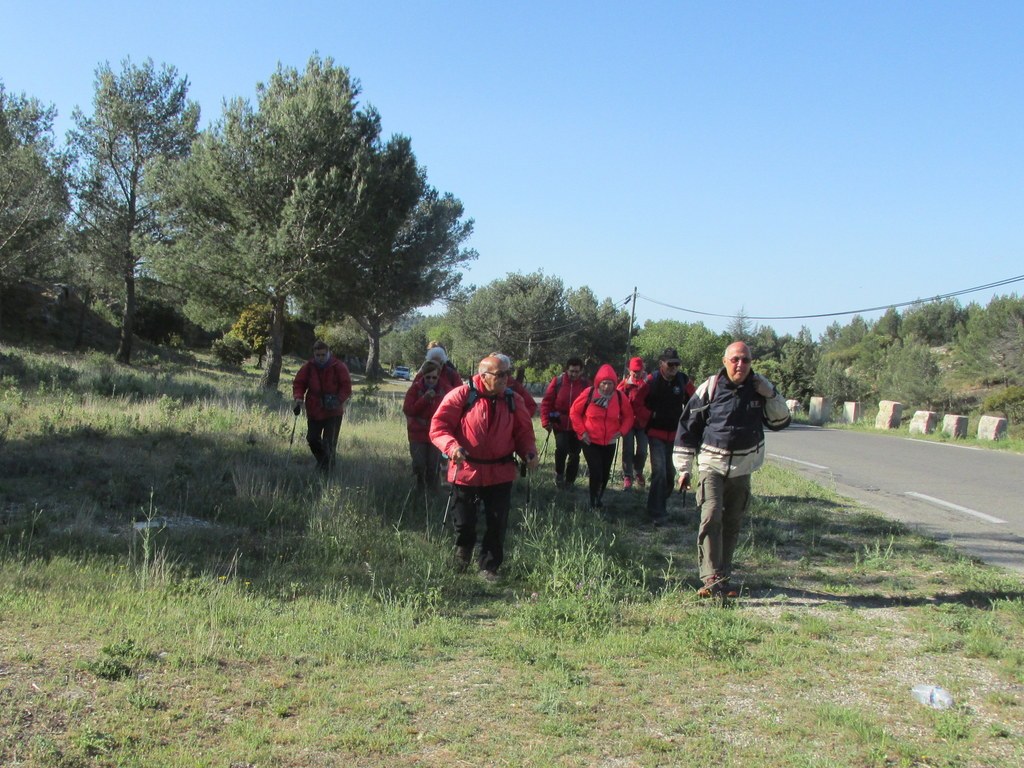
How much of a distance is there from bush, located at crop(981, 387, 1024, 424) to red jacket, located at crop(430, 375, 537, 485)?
31448mm

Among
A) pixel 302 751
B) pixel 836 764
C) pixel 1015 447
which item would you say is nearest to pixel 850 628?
pixel 836 764

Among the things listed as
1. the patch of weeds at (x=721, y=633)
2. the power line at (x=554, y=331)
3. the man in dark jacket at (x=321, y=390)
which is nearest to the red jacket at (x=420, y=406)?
the man in dark jacket at (x=321, y=390)

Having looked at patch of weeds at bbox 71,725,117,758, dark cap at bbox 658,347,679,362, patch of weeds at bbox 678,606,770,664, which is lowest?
patch of weeds at bbox 71,725,117,758

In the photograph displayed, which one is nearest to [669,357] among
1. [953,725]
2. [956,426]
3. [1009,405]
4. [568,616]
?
[568,616]

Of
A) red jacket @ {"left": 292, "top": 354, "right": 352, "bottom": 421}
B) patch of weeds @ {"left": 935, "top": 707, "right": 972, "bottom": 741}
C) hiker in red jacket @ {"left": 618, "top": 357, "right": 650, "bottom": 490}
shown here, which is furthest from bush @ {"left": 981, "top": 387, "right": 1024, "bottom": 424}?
patch of weeds @ {"left": 935, "top": 707, "right": 972, "bottom": 741}

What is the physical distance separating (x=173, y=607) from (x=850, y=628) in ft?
13.7

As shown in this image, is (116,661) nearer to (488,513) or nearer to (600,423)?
(488,513)

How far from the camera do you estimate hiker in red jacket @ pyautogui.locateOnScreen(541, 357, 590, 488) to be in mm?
10172

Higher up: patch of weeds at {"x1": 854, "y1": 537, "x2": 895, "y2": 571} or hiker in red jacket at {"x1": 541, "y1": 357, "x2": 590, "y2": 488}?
hiker in red jacket at {"x1": 541, "y1": 357, "x2": 590, "y2": 488}

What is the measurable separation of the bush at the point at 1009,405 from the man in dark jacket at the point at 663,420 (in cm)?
2801

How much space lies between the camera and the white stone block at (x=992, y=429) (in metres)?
21.2

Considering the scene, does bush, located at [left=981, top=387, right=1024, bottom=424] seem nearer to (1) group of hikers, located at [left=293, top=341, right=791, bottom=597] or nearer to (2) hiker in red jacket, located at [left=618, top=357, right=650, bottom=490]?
(2) hiker in red jacket, located at [left=618, top=357, right=650, bottom=490]

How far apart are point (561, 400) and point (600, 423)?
53.7 inches

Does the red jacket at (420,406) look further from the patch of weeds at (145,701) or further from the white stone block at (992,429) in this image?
the white stone block at (992,429)
